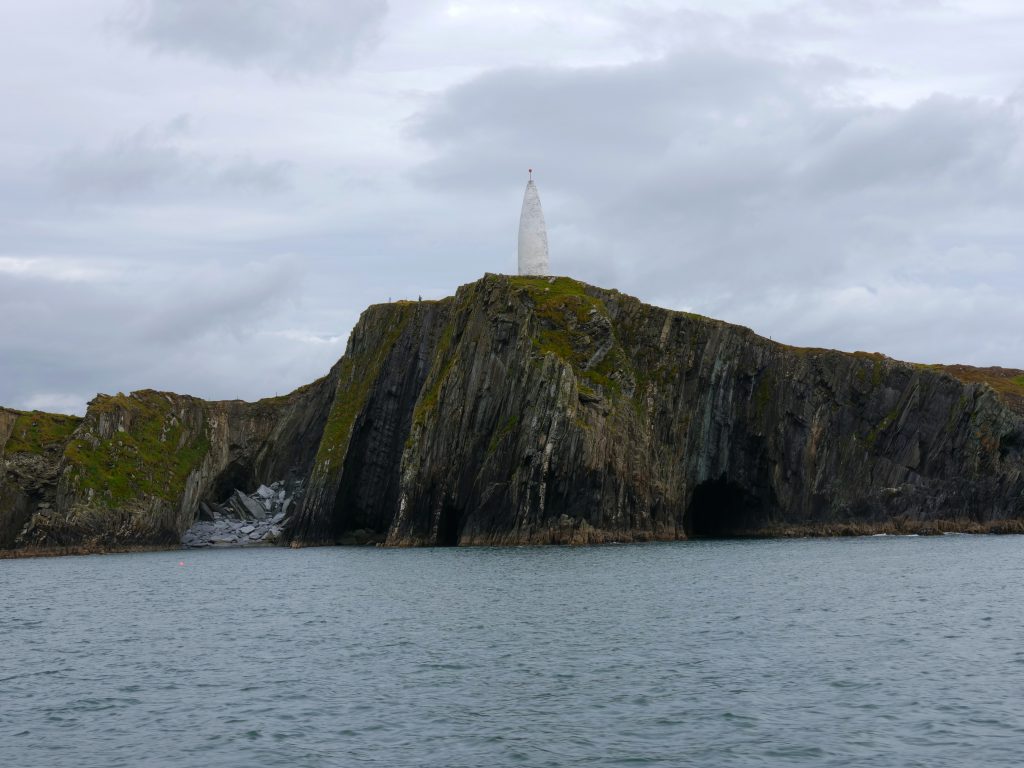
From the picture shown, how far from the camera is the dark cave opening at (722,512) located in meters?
124

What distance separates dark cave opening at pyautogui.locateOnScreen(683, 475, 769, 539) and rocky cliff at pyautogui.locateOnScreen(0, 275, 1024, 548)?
0.30 meters

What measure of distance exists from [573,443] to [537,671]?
66.5 metres

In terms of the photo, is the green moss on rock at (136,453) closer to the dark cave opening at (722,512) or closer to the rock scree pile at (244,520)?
the rock scree pile at (244,520)

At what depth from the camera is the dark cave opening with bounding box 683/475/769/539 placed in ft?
406

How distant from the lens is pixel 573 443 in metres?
102

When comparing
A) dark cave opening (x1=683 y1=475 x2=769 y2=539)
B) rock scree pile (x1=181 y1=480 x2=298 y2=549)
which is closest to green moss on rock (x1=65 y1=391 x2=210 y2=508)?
rock scree pile (x1=181 y1=480 x2=298 y2=549)

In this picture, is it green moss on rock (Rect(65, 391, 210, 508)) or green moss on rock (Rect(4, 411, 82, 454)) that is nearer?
green moss on rock (Rect(65, 391, 210, 508))

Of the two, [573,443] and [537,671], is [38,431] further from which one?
[537,671]

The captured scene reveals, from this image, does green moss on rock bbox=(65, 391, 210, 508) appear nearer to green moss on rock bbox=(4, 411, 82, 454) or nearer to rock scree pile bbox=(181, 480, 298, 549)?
green moss on rock bbox=(4, 411, 82, 454)

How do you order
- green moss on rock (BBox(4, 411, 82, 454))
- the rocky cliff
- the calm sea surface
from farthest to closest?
green moss on rock (BBox(4, 411, 82, 454)) → the rocky cliff → the calm sea surface

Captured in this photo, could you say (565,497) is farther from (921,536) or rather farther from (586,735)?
(586,735)

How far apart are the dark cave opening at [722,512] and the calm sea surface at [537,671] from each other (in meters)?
52.9

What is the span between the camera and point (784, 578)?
64250 mm

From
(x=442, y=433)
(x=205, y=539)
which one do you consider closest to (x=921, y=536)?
(x=442, y=433)
